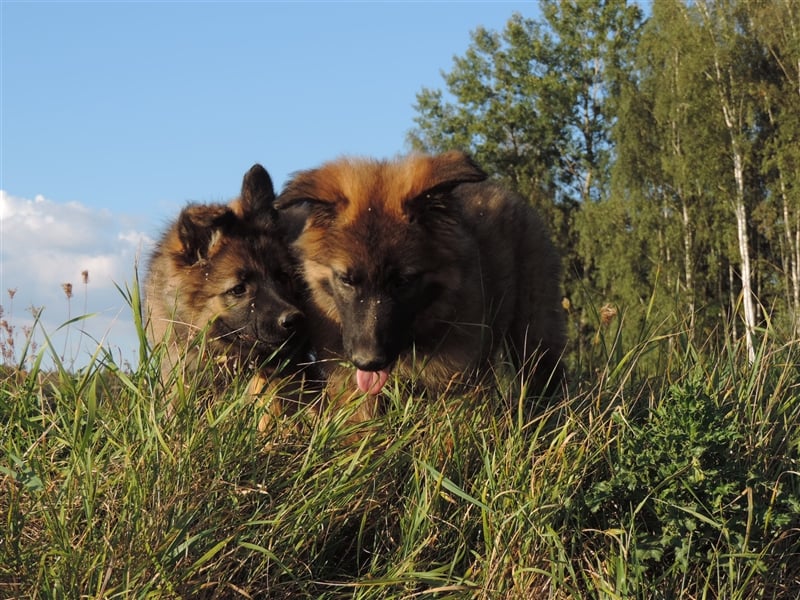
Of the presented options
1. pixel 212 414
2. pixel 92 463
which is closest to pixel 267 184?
pixel 212 414

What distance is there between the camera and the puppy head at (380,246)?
4844 millimetres

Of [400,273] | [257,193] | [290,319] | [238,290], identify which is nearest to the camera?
[400,273]

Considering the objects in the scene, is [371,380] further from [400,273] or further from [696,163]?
[696,163]

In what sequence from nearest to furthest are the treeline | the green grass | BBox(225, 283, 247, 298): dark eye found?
the green grass → BBox(225, 283, 247, 298): dark eye → the treeline

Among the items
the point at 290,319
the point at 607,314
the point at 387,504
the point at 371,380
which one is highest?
the point at 290,319

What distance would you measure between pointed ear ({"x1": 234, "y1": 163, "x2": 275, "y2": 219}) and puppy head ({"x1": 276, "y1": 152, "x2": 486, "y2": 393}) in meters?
0.71

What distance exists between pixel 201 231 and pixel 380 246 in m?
1.65

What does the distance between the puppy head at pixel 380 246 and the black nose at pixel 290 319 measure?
0.61 ft

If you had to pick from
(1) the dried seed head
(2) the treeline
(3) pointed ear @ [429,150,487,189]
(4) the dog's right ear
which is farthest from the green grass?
(2) the treeline

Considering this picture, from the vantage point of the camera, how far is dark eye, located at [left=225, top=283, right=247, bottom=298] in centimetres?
596

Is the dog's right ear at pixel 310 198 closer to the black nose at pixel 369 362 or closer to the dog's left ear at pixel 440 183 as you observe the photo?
the dog's left ear at pixel 440 183

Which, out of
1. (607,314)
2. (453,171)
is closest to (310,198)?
(453,171)

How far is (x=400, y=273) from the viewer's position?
16.3ft

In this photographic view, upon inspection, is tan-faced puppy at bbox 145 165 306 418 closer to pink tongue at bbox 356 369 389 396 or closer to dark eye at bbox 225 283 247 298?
dark eye at bbox 225 283 247 298
